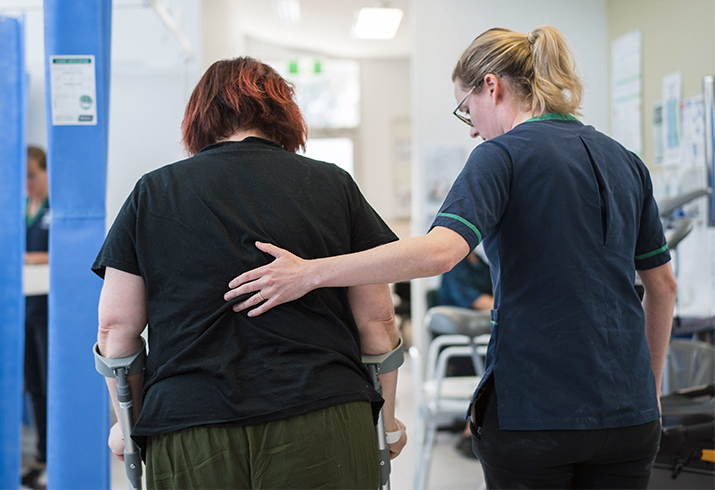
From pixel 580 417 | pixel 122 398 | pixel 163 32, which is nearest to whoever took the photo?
pixel 580 417

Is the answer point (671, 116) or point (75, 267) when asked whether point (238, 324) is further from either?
point (671, 116)

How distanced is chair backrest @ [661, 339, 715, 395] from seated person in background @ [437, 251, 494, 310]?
1220 mm

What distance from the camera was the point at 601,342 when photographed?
100cm

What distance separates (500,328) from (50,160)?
1235 millimetres

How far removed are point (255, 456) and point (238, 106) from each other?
0.60 meters

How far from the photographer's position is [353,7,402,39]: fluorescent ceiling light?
5.06 meters

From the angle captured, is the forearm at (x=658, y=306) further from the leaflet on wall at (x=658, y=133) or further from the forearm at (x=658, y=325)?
the leaflet on wall at (x=658, y=133)

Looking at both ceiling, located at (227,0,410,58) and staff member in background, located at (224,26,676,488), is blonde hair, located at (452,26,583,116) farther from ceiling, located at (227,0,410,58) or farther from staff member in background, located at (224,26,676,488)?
ceiling, located at (227,0,410,58)

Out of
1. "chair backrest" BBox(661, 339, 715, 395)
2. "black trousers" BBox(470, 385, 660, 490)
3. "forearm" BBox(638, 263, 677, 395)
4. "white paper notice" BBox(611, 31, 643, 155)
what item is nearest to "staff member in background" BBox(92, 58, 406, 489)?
"black trousers" BBox(470, 385, 660, 490)

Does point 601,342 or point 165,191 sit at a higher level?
point 165,191

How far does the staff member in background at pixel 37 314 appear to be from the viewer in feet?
10.1

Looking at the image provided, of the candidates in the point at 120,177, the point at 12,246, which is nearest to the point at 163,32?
the point at 120,177

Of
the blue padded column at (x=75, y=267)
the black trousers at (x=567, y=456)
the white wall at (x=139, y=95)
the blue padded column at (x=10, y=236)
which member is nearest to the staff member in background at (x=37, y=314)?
the white wall at (x=139, y=95)

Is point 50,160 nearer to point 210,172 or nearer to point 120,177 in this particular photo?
point 210,172
